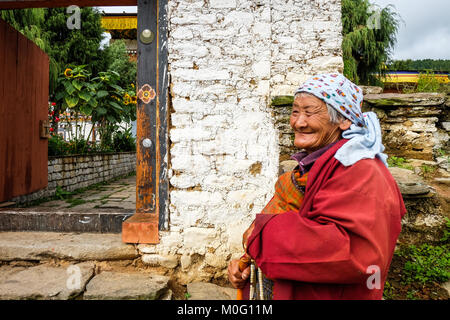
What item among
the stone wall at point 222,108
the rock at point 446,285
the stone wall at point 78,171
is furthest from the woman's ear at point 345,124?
the stone wall at point 78,171

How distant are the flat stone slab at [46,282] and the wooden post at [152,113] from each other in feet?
1.92

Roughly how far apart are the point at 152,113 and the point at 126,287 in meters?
1.44

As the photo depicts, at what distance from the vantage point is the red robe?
989 millimetres

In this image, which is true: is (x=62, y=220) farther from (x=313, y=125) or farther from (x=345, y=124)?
(x=345, y=124)

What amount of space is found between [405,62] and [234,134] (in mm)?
18077

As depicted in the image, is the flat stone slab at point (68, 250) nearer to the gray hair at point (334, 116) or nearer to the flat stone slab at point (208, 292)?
the flat stone slab at point (208, 292)

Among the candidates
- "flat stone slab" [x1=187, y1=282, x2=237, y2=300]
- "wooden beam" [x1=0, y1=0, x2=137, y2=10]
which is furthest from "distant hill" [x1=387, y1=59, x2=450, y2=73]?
"flat stone slab" [x1=187, y1=282, x2=237, y2=300]

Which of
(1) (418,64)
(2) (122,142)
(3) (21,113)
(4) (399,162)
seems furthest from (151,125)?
(1) (418,64)

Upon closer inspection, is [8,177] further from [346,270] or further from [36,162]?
[346,270]

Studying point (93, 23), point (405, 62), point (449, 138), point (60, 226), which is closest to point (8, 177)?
point (60, 226)

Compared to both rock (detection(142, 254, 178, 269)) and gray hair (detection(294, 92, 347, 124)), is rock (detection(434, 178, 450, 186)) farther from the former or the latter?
rock (detection(142, 254, 178, 269))

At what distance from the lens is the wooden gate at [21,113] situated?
344cm

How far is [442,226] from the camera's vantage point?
2572 mm

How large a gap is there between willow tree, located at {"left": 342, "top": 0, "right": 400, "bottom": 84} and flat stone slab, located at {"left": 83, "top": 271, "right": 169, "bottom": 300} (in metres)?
12.5
